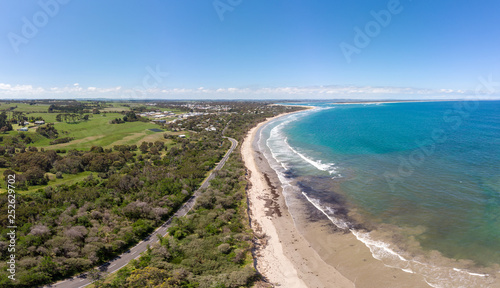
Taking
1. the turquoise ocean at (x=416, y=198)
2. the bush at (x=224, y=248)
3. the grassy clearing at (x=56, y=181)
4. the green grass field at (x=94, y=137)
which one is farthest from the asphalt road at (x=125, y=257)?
the green grass field at (x=94, y=137)

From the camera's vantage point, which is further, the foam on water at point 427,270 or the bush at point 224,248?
the bush at point 224,248

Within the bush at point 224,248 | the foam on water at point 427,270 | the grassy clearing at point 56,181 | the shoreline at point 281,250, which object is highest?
the grassy clearing at point 56,181

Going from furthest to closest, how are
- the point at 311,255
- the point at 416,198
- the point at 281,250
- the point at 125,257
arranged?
1. the point at 416,198
2. the point at 281,250
3. the point at 311,255
4. the point at 125,257

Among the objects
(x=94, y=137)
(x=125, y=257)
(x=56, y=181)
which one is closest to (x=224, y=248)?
(x=125, y=257)

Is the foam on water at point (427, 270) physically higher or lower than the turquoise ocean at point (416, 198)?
lower

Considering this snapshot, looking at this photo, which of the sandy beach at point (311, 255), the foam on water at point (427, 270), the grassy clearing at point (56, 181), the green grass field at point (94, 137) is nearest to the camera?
the foam on water at point (427, 270)

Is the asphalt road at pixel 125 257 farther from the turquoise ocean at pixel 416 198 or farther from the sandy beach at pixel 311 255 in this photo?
the turquoise ocean at pixel 416 198

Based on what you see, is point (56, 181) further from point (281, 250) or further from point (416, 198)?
point (416, 198)

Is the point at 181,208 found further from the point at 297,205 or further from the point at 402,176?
the point at 402,176

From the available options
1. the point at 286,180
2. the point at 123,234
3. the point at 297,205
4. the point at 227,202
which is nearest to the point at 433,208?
the point at 297,205
